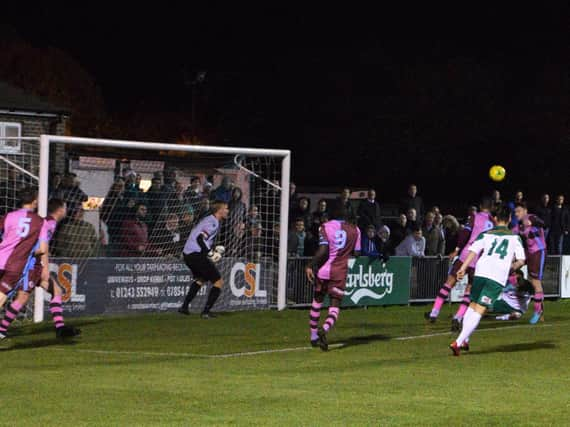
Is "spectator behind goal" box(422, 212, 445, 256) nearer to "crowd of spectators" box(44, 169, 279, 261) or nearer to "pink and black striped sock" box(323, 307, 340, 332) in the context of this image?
"crowd of spectators" box(44, 169, 279, 261)

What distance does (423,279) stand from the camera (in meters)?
25.4

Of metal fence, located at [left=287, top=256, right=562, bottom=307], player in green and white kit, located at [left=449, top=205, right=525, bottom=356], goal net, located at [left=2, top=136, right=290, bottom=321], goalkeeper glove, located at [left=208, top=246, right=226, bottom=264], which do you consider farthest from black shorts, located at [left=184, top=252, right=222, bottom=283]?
player in green and white kit, located at [left=449, top=205, right=525, bottom=356]

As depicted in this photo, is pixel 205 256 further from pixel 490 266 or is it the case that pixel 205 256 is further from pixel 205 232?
pixel 490 266

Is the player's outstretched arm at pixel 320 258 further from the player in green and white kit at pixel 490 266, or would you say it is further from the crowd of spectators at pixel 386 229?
the crowd of spectators at pixel 386 229

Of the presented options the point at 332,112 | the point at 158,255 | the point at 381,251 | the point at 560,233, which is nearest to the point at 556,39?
the point at 332,112

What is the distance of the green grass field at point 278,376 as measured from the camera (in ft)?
32.8

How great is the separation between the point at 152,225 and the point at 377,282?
473cm

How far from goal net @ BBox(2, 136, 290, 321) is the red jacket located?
17 mm

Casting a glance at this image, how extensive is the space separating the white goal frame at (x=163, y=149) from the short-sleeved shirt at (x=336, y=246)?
5.13 m

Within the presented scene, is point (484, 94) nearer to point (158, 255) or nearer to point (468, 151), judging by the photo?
point (468, 151)

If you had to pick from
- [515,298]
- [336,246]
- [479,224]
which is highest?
[479,224]

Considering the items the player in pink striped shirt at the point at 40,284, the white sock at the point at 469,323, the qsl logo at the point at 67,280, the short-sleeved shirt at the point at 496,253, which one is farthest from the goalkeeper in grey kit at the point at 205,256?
the white sock at the point at 469,323

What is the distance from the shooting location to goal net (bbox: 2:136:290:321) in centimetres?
2055

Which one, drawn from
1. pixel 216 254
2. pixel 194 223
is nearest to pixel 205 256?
pixel 216 254
